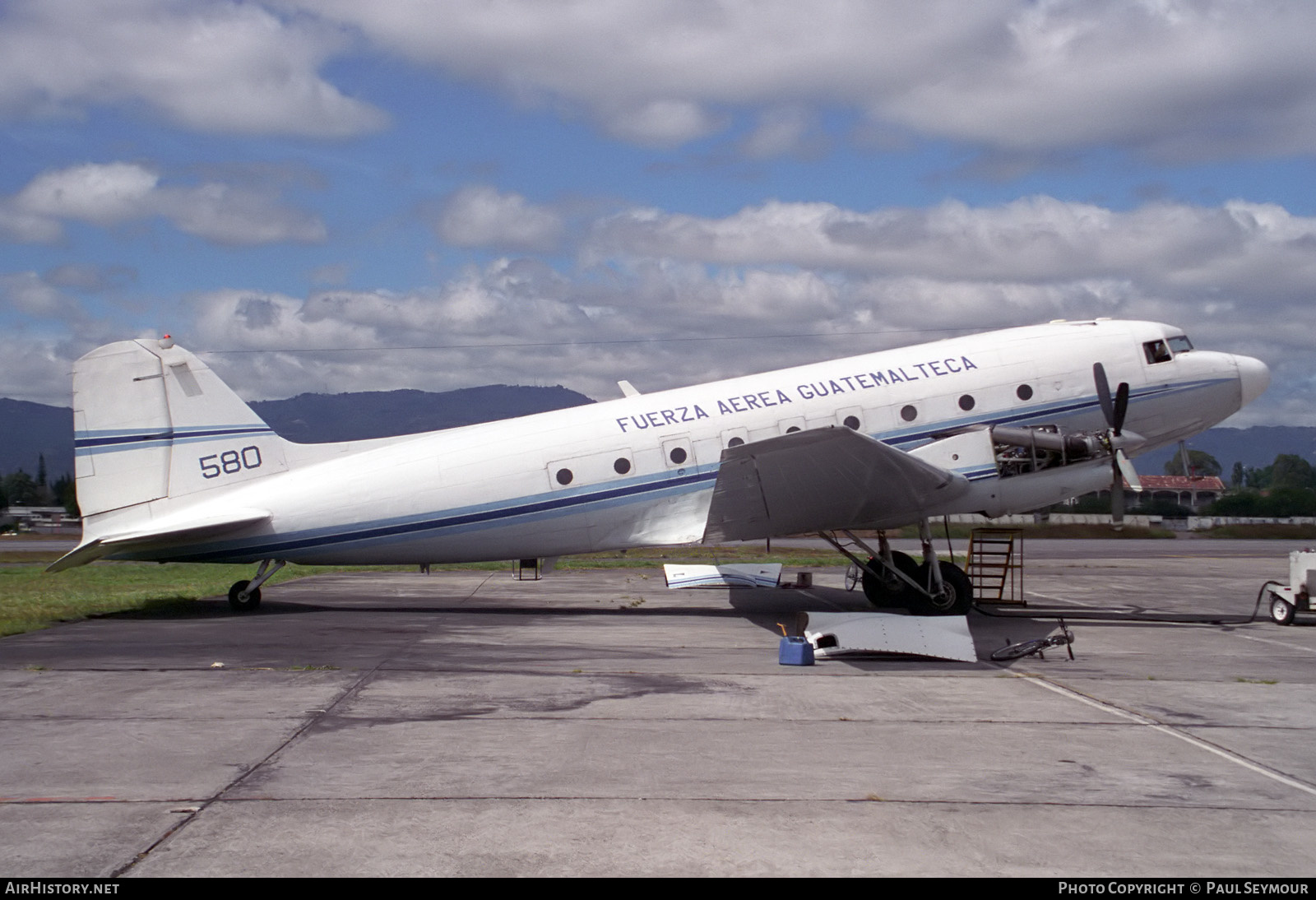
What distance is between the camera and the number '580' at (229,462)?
18422 mm

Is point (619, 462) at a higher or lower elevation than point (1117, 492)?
higher

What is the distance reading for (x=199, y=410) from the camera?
60.6ft

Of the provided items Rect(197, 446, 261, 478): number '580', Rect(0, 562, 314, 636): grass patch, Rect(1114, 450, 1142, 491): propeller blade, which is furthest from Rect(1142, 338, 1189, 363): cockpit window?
Rect(0, 562, 314, 636): grass patch

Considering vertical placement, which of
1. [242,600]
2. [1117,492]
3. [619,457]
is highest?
[619,457]

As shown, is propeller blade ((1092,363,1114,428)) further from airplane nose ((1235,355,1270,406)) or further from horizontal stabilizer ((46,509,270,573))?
horizontal stabilizer ((46,509,270,573))

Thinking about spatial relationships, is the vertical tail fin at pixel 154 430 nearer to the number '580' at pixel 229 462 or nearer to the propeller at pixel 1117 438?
the number '580' at pixel 229 462

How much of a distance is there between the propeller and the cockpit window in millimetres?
1187

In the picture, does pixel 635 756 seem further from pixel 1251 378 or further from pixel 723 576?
pixel 1251 378

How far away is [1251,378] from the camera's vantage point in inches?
770

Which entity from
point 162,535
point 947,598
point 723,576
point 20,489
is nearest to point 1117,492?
point 947,598

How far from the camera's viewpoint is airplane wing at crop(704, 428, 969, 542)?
48.9 ft

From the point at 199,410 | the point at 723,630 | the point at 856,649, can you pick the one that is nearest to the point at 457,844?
the point at 856,649

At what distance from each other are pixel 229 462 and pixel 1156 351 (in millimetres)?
16815

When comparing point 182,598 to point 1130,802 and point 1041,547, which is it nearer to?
point 1130,802
